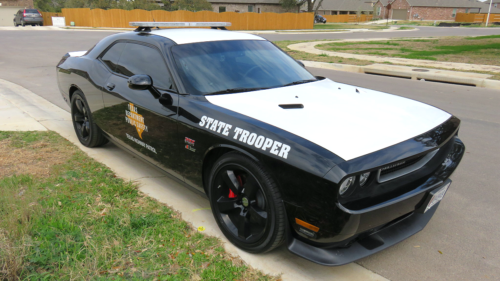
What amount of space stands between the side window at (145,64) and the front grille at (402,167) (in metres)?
1.95

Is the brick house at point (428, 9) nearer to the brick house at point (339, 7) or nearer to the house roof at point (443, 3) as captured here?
the house roof at point (443, 3)

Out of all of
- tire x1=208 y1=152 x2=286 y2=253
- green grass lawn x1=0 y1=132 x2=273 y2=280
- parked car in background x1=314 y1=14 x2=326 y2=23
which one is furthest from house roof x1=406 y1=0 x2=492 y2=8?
tire x1=208 y1=152 x2=286 y2=253

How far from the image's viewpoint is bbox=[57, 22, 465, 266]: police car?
2373 mm

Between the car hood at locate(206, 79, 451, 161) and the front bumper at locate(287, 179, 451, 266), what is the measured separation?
439mm

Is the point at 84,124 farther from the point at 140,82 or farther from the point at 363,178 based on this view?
the point at 363,178

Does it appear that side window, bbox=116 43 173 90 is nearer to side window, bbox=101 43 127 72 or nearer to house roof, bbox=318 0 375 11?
side window, bbox=101 43 127 72

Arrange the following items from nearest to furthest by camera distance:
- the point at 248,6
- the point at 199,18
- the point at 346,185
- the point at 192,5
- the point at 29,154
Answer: the point at 346,185
the point at 29,154
the point at 199,18
the point at 192,5
the point at 248,6

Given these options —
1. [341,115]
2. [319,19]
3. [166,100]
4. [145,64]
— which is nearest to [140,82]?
[166,100]

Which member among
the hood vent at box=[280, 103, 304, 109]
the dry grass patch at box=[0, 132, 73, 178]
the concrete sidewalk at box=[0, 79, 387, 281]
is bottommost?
the concrete sidewalk at box=[0, 79, 387, 281]

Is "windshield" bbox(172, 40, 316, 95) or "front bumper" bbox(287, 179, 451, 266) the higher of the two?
"windshield" bbox(172, 40, 316, 95)

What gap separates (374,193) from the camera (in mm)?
2414

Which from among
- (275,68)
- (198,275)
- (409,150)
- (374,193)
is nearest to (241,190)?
(198,275)

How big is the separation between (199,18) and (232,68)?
126ft

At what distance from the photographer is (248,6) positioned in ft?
192
